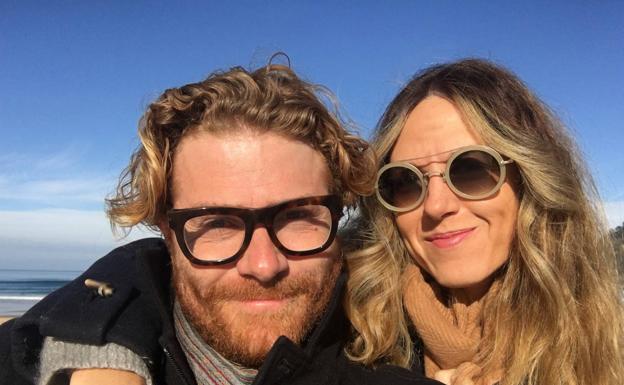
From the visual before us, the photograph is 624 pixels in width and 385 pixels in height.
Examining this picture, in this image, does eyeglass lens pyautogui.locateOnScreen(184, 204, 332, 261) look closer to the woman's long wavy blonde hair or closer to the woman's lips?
the woman's long wavy blonde hair

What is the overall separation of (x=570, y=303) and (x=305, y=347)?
4.53ft

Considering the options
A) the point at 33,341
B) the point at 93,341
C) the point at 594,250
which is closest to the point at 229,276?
the point at 93,341

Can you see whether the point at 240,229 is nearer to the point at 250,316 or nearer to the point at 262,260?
the point at 262,260

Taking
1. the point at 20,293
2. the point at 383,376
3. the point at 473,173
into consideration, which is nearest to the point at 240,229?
the point at 383,376

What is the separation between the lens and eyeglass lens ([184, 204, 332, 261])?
87.8 inches

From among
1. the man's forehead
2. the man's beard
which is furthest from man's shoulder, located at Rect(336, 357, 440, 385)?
the man's forehead

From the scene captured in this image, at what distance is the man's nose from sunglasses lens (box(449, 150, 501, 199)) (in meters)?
0.97

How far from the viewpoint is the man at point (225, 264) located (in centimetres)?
205

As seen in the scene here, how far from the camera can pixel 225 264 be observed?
2213 mm

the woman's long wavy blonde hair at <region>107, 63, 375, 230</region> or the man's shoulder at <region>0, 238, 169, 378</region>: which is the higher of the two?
the woman's long wavy blonde hair at <region>107, 63, 375, 230</region>

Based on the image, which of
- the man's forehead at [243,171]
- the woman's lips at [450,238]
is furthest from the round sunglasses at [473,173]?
the man's forehead at [243,171]

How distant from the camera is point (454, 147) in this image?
8.47 feet

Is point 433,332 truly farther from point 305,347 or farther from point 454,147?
point 454,147

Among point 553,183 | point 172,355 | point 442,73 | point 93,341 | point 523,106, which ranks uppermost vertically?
point 442,73
